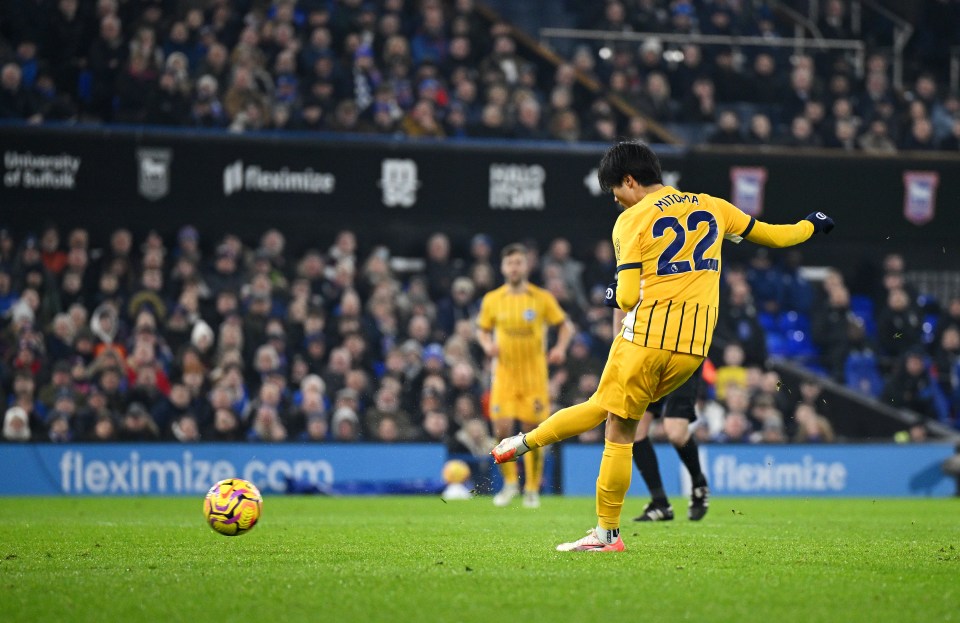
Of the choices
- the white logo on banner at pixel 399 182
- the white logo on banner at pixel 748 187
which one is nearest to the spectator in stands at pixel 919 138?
the white logo on banner at pixel 748 187

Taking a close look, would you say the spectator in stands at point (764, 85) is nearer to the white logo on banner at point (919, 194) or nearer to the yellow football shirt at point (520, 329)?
the white logo on banner at point (919, 194)

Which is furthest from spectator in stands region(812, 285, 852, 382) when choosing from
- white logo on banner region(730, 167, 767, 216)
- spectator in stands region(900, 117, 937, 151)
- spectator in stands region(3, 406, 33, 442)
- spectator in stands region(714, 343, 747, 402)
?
spectator in stands region(3, 406, 33, 442)

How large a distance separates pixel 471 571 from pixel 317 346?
1196 centimetres

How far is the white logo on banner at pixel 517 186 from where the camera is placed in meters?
20.7

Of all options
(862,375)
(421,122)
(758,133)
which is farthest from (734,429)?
(421,122)

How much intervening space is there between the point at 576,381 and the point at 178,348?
17.7 feet

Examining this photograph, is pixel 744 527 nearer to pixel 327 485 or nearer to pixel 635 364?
pixel 635 364

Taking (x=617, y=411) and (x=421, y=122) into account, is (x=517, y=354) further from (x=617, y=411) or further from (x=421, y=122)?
(x=617, y=411)

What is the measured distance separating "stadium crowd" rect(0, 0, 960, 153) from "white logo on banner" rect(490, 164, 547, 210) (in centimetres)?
53

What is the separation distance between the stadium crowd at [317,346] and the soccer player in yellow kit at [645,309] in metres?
9.39

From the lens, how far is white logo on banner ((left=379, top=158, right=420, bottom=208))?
66.4ft

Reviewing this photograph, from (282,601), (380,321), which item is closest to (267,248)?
(380,321)

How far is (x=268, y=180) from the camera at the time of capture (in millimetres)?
19750

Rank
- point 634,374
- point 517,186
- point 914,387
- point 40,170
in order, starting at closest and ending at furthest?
point 634,374
point 40,170
point 914,387
point 517,186
